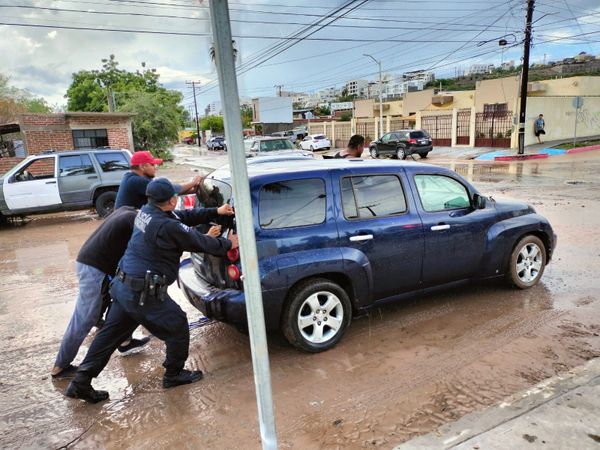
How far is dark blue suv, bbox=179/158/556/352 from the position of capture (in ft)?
12.8

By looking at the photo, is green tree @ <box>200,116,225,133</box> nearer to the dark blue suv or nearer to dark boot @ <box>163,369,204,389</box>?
the dark blue suv

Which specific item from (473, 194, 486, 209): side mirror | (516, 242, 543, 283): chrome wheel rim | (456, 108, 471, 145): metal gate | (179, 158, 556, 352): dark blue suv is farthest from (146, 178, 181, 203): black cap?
(456, 108, 471, 145): metal gate

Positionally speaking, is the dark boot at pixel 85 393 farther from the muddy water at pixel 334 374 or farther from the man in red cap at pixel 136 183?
the man in red cap at pixel 136 183

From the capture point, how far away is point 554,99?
1101 inches

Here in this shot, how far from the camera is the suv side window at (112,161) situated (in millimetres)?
11500

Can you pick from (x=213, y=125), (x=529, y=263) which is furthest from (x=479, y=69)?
(x=529, y=263)

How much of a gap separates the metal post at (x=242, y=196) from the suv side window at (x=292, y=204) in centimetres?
175

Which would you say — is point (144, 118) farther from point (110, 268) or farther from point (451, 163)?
point (110, 268)

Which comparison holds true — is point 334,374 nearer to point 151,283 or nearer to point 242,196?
point 151,283

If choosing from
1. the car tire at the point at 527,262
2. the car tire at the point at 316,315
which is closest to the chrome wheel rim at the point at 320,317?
the car tire at the point at 316,315

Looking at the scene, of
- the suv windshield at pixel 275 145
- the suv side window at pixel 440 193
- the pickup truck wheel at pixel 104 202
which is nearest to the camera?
the suv side window at pixel 440 193

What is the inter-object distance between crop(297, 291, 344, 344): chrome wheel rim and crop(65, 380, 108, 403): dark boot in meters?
1.66

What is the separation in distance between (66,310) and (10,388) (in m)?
1.87

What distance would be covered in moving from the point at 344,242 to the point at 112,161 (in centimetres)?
923
